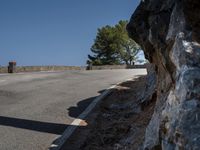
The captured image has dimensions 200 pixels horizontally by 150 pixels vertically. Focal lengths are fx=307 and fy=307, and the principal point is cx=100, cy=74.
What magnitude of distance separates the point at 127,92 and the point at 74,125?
4.79 meters

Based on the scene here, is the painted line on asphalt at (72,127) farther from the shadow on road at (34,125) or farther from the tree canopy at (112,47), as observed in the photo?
the tree canopy at (112,47)

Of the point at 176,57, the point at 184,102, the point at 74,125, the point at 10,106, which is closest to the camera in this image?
the point at 184,102

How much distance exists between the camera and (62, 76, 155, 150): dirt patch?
569cm

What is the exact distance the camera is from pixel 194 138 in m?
2.76

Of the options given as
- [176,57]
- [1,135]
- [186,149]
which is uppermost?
[176,57]

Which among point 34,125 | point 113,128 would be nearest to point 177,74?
point 113,128

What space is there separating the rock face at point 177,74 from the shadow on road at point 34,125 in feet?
8.58

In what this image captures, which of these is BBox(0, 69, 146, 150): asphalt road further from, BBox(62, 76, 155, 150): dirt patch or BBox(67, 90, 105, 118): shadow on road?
BBox(62, 76, 155, 150): dirt patch

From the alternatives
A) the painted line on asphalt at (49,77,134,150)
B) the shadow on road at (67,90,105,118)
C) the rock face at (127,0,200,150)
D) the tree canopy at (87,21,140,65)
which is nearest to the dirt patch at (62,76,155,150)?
the painted line on asphalt at (49,77,134,150)

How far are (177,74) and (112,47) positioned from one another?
6430 centimetres

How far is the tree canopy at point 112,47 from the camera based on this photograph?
6819cm

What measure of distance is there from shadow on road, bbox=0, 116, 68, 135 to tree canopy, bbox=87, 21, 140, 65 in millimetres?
59760

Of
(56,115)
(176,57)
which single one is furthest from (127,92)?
(176,57)

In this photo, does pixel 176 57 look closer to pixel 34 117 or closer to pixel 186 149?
pixel 186 149
